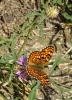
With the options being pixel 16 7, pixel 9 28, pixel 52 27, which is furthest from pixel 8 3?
pixel 52 27

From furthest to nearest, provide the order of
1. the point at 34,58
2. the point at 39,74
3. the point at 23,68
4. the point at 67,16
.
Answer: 1. the point at 67,16
2. the point at 23,68
3. the point at 34,58
4. the point at 39,74

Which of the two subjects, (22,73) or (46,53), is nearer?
(46,53)

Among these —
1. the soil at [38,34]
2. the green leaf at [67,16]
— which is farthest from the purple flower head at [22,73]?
the green leaf at [67,16]

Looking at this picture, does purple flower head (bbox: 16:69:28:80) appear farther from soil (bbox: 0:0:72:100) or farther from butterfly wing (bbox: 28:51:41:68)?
soil (bbox: 0:0:72:100)

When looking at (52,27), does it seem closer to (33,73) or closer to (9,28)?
(9,28)

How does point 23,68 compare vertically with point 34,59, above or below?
below

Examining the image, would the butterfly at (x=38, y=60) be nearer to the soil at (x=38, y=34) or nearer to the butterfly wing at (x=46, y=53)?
the butterfly wing at (x=46, y=53)

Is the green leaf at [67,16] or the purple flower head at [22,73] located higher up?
the green leaf at [67,16]

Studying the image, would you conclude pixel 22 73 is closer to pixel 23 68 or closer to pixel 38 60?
pixel 23 68

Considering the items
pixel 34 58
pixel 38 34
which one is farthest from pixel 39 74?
pixel 38 34

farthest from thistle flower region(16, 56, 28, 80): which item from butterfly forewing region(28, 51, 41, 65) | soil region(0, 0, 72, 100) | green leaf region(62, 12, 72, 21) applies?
green leaf region(62, 12, 72, 21)
